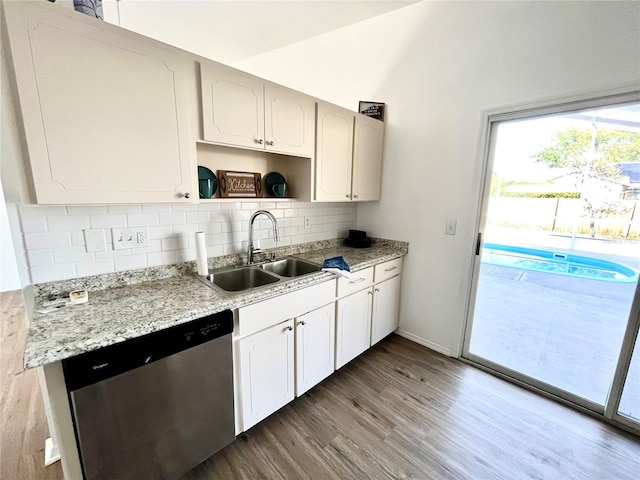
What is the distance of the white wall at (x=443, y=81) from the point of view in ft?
5.32

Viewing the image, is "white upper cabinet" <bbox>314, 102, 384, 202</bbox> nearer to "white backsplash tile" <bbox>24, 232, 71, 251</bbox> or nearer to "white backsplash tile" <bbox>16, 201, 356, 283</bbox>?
"white backsplash tile" <bbox>16, 201, 356, 283</bbox>

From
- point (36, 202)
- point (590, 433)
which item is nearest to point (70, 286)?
point (36, 202)

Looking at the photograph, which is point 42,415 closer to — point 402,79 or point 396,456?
point 396,456

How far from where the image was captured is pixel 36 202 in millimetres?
1045

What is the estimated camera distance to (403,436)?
5.36 ft

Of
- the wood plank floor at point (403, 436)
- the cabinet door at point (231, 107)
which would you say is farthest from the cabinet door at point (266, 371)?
the cabinet door at point (231, 107)

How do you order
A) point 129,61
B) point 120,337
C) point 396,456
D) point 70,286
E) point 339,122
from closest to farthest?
1. point 120,337
2. point 129,61
3. point 70,286
4. point 396,456
5. point 339,122

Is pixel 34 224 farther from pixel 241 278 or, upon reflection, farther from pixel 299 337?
pixel 299 337

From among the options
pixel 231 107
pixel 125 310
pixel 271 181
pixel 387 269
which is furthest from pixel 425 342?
pixel 231 107

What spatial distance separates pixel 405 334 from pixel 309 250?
133 cm

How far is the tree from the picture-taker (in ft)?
5.28

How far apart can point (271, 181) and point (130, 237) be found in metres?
1.02

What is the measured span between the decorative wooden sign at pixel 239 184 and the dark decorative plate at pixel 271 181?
0.21 ft

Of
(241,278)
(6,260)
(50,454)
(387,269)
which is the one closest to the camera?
(50,454)
